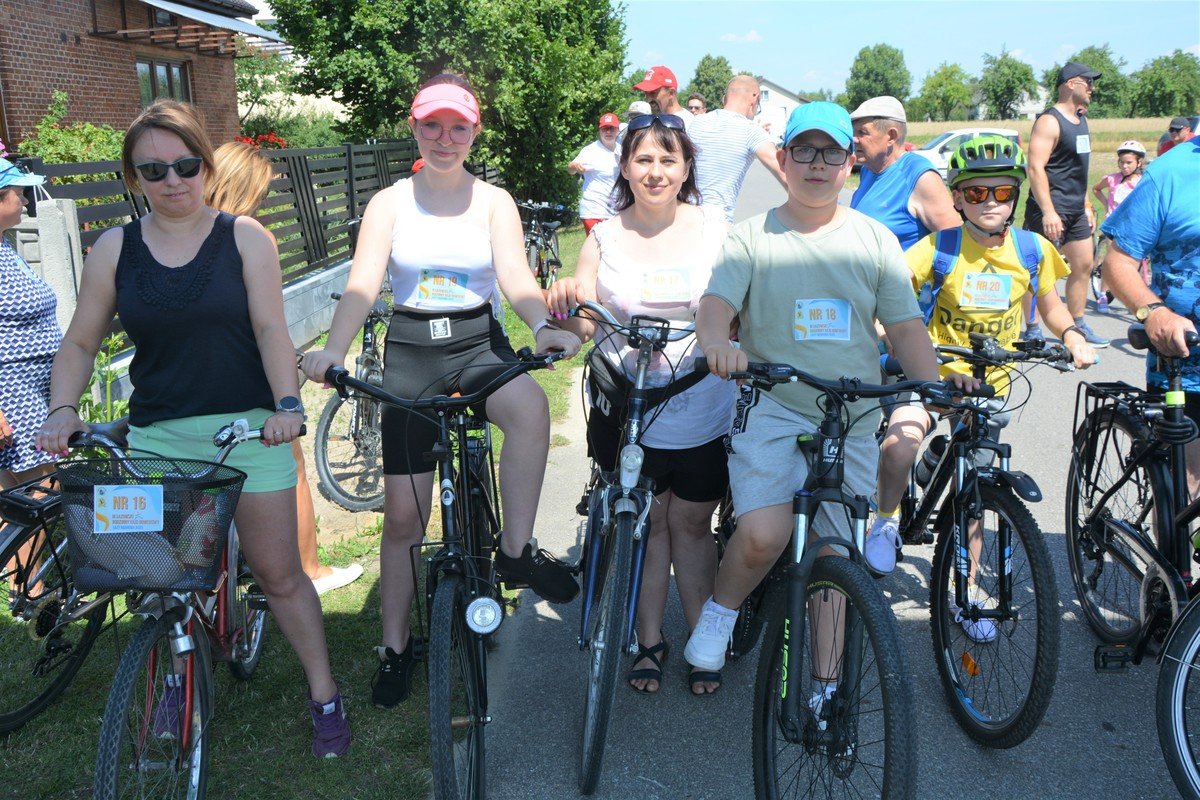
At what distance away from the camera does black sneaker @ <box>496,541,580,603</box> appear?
335 centimetres

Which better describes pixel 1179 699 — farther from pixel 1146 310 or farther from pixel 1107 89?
pixel 1107 89

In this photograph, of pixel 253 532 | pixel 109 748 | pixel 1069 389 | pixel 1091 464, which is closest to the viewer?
pixel 109 748

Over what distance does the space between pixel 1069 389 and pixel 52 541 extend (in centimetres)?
741

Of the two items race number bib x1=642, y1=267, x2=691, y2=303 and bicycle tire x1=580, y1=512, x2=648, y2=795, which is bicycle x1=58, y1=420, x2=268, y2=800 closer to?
bicycle tire x1=580, y1=512, x2=648, y2=795

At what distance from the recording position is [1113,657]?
3643mm

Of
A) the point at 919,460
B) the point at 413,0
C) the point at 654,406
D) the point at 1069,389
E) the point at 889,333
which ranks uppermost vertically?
the point at 413,0

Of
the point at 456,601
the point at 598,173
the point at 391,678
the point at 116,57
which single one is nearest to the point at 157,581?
the point at 456,601

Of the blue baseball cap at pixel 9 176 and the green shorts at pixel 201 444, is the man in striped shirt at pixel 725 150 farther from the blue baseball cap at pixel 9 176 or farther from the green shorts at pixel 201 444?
the green shorts at pixel 201 444

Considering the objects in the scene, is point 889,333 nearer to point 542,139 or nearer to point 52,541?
point 52,541

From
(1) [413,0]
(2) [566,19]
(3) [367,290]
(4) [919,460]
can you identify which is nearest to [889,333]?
(4) [919,460]

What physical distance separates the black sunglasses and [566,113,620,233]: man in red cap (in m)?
6.30

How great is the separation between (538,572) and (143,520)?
126cm

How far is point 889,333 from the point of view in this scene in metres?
3.26

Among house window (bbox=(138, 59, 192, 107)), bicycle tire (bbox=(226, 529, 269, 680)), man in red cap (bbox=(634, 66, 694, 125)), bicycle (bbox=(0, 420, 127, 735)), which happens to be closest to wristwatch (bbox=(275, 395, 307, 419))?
bicycle (bbox=(0, 420, 127, 735))
